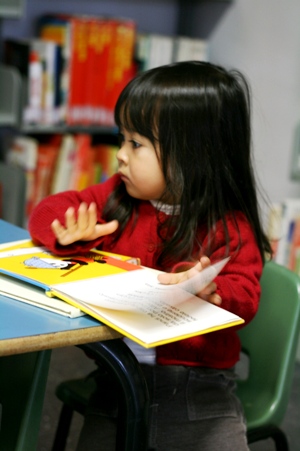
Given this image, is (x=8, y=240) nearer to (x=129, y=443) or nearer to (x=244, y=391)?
(x=129, y=443)

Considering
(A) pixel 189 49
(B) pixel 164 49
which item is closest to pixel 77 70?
(B) pixel 164 49

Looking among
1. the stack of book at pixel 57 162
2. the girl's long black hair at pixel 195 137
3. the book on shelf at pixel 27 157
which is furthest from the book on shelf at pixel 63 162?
the girl's long black hair at pixel 195 137

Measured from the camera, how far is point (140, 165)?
47.1 inches

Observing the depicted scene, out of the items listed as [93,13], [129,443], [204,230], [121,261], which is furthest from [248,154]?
[93,13]

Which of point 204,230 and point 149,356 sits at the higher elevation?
point 204,230

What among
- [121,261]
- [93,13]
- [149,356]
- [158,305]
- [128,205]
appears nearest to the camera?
[158,305]

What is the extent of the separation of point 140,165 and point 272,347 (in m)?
0.42

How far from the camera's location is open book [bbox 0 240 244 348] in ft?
2.76

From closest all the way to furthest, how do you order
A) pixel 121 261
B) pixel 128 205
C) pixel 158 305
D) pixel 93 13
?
pixel 158 305 < pixel 121 261 < pixel 128 205 < pixel 93 13

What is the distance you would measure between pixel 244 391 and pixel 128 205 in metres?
0.42

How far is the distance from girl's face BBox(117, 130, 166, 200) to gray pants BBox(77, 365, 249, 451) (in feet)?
1.01

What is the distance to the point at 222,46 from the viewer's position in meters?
3.29

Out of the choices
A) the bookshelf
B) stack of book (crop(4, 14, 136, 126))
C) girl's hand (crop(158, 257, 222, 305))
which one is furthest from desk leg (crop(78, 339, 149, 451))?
stack of book (crop(4, 14, 136, 126))

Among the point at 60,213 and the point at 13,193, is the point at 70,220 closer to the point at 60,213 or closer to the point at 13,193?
the point at 60,213
